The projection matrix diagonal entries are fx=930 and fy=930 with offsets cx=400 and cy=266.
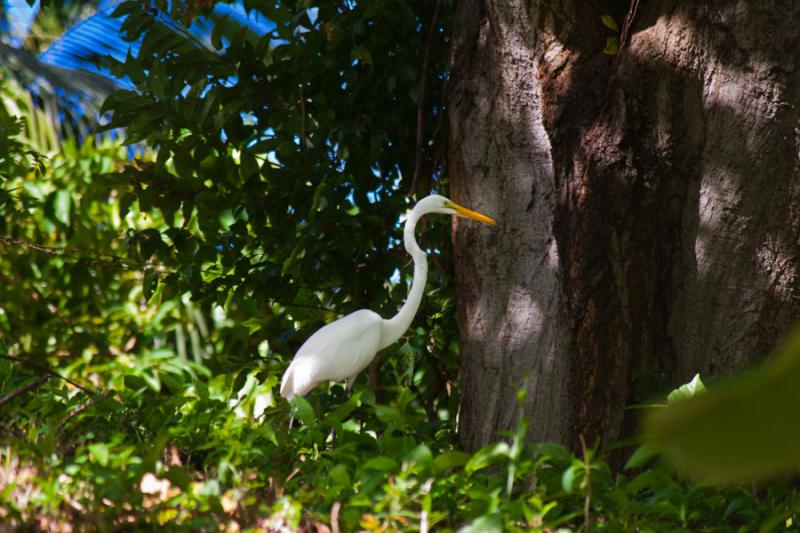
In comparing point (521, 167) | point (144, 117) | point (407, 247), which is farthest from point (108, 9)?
point (521, 167)

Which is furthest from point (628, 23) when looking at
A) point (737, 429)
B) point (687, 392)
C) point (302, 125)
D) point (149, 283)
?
point (737, 429)

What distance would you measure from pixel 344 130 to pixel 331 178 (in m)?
0.24

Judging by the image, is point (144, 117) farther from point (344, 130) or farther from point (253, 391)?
point (253, 391)

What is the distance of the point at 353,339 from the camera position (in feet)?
12.1

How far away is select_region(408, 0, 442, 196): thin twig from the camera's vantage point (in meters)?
3.80

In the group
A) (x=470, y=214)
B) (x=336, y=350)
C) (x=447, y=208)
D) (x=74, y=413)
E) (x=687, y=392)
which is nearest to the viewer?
(x=687, y=392)

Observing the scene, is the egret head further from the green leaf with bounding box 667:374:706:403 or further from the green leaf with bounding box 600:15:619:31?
the green leaf with bounding box 667:374:706:403

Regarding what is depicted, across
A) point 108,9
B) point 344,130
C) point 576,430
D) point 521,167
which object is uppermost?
point 108,9

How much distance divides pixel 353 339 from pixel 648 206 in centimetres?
130

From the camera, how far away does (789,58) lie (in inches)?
115

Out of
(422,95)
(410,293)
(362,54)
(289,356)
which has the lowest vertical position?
(289,356)

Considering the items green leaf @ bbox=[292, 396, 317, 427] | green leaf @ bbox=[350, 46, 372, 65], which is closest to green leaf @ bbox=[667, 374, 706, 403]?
green leaf @ bbox=[292, 396, 317, 427]

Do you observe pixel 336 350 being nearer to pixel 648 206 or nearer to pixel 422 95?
pixel 422 95

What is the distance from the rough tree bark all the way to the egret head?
22 cm
